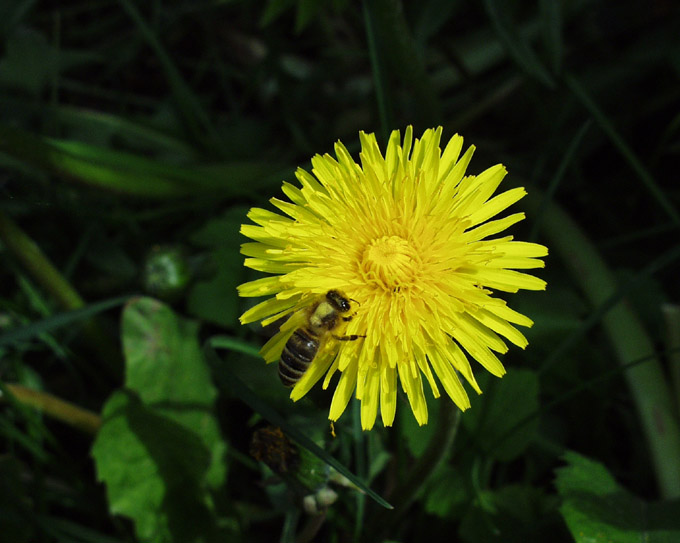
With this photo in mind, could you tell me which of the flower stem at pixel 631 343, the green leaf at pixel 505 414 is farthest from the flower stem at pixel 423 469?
the flower stem at pixel 631 343

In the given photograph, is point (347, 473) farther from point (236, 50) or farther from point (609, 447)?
point (236, 50)

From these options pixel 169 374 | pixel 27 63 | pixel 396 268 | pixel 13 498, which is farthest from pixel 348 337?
pixel 27 63

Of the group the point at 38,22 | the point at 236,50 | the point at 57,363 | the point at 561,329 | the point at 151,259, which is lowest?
the point at 57,363

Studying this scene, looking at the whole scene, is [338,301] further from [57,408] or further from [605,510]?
[57,408]

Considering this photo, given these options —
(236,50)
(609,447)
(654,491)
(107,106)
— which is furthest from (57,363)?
(654,491)

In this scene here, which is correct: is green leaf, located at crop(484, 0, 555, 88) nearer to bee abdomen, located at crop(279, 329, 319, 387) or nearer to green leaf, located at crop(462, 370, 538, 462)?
green leaf, located at crop(462, 370, 538, 462)

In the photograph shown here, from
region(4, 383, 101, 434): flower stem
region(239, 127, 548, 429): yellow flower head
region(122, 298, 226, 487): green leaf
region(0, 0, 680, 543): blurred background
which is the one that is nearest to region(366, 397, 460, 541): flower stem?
region(0, 0, 680, 543): blurred background
